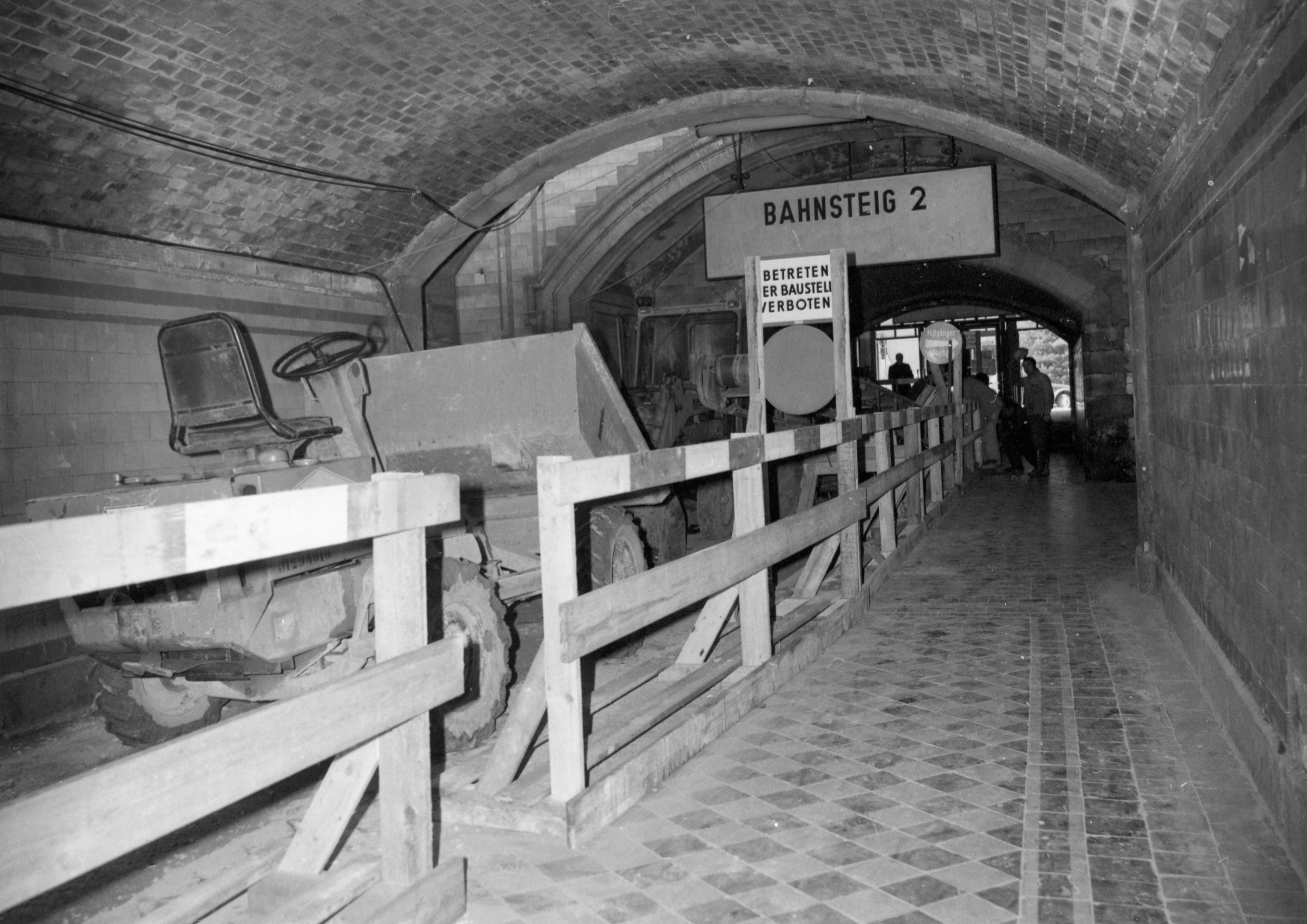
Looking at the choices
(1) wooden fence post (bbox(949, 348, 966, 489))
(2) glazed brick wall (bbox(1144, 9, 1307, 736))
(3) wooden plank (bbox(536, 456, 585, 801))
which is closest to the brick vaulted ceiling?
(2) glazed brick wall (bbox(1144, 9, 1307, 736))

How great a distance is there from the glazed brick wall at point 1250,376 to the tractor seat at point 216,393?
13.1 feet

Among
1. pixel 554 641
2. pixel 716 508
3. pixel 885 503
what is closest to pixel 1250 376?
pixel 554 641

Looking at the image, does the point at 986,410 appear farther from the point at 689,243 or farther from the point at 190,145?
the point at 190,145

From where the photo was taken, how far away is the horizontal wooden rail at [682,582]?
11.0ft

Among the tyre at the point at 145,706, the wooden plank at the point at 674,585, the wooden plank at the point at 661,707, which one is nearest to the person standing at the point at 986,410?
the wooden plank at the point at 674,585

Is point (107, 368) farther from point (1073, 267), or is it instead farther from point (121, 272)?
point (1073, 267)

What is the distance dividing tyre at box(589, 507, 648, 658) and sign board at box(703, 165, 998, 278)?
5.50m

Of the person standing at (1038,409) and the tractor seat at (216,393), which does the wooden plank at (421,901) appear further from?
the person standing at (1038,409)

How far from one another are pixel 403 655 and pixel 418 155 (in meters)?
8.67

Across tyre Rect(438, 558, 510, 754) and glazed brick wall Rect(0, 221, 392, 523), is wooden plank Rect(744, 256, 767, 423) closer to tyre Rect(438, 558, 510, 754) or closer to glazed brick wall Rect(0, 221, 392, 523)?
tyre Rect(438, 558, 510, 754)

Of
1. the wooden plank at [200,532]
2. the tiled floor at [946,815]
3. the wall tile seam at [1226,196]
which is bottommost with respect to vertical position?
the tiled floor at [946,815]

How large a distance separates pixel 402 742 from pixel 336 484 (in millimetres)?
2301

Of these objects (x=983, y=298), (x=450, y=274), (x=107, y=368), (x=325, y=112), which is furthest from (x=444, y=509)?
(x=983, y=298)

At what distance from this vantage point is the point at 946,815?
3.43m
